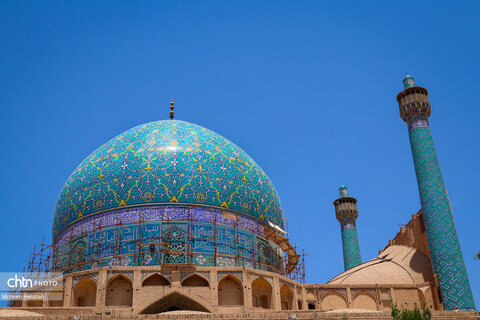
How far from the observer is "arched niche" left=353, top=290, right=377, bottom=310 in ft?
59.4

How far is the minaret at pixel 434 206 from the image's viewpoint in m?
17.2

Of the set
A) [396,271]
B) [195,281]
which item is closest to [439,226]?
→ [396,271]

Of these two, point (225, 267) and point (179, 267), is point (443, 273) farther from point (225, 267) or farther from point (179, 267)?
point (179, 267)

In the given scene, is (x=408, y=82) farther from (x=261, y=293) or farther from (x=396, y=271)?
(x=261, y=293)

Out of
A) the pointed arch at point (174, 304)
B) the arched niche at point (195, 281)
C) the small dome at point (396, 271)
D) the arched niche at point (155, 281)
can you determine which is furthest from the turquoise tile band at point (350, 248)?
the arched niche at point (155, 281)

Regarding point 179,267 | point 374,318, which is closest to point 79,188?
point 179,267

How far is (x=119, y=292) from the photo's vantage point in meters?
16.2

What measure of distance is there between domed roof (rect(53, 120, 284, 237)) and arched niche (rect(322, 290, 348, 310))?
11.0 feet

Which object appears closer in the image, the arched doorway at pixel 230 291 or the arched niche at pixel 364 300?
the arched doorway at pixel 230 291

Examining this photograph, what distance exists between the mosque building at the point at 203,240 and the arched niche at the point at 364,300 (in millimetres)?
32

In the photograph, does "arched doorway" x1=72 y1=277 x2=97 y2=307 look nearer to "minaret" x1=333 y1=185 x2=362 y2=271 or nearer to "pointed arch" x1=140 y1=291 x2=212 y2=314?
"pointed arch" x1=140 y1=291 x2=212 y2=314

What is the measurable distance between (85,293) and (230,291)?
4.19m

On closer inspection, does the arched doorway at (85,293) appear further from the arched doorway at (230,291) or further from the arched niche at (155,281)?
the arched doorway at (230,291)

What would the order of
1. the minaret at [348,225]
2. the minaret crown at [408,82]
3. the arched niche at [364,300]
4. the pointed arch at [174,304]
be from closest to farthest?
1. the pointed arch at [174,304]
2. the arched niche at [364,300]
3. the minaret crown at [408,82]
4. the minaret at [348,225]
